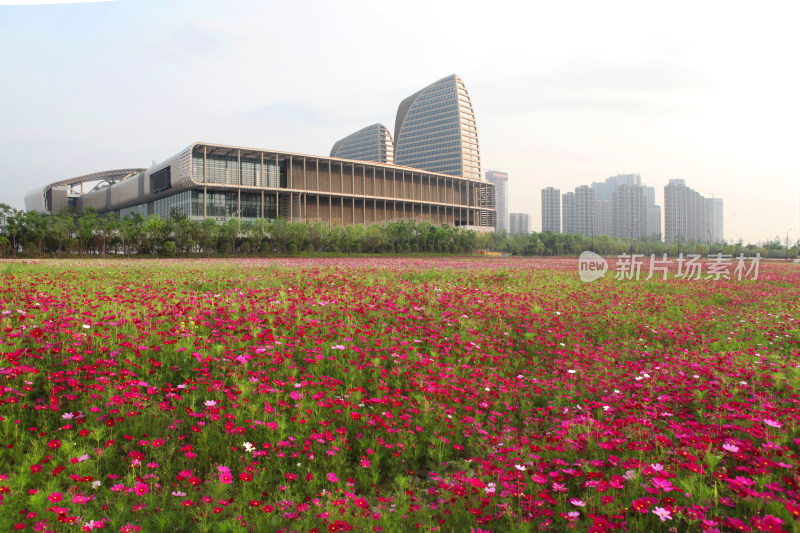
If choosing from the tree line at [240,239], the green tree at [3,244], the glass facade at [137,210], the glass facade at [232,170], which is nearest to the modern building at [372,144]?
the glass facade at [137,210]

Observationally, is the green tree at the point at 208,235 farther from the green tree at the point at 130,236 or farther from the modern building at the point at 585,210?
the modern building at the point at 585,210

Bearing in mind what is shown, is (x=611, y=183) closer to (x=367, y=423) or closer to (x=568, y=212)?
(x=568, y=212)

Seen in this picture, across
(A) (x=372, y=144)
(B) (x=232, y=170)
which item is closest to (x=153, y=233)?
(B) (x=232, y=170)

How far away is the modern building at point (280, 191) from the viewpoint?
71.0 metres

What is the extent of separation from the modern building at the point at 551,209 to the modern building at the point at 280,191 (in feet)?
240

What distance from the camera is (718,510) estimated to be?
298cm

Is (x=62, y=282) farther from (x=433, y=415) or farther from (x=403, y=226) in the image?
(x=403, y=226)

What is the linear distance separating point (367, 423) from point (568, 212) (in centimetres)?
17356

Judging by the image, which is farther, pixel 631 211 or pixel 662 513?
pixel 631 211

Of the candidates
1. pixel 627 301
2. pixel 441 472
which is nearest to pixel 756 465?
pixel 441 472

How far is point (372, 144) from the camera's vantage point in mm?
182625

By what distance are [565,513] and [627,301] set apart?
9.93 m

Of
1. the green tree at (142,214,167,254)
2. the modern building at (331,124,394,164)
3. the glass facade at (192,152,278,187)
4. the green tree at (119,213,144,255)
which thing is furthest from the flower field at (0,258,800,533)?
the modern building at (331,124,394,164)

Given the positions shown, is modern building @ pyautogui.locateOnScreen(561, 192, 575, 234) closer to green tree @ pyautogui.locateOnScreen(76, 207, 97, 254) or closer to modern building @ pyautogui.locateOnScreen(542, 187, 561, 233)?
modern building @ pyautogui.locateOnScreen(542, 187, 561, 233)
